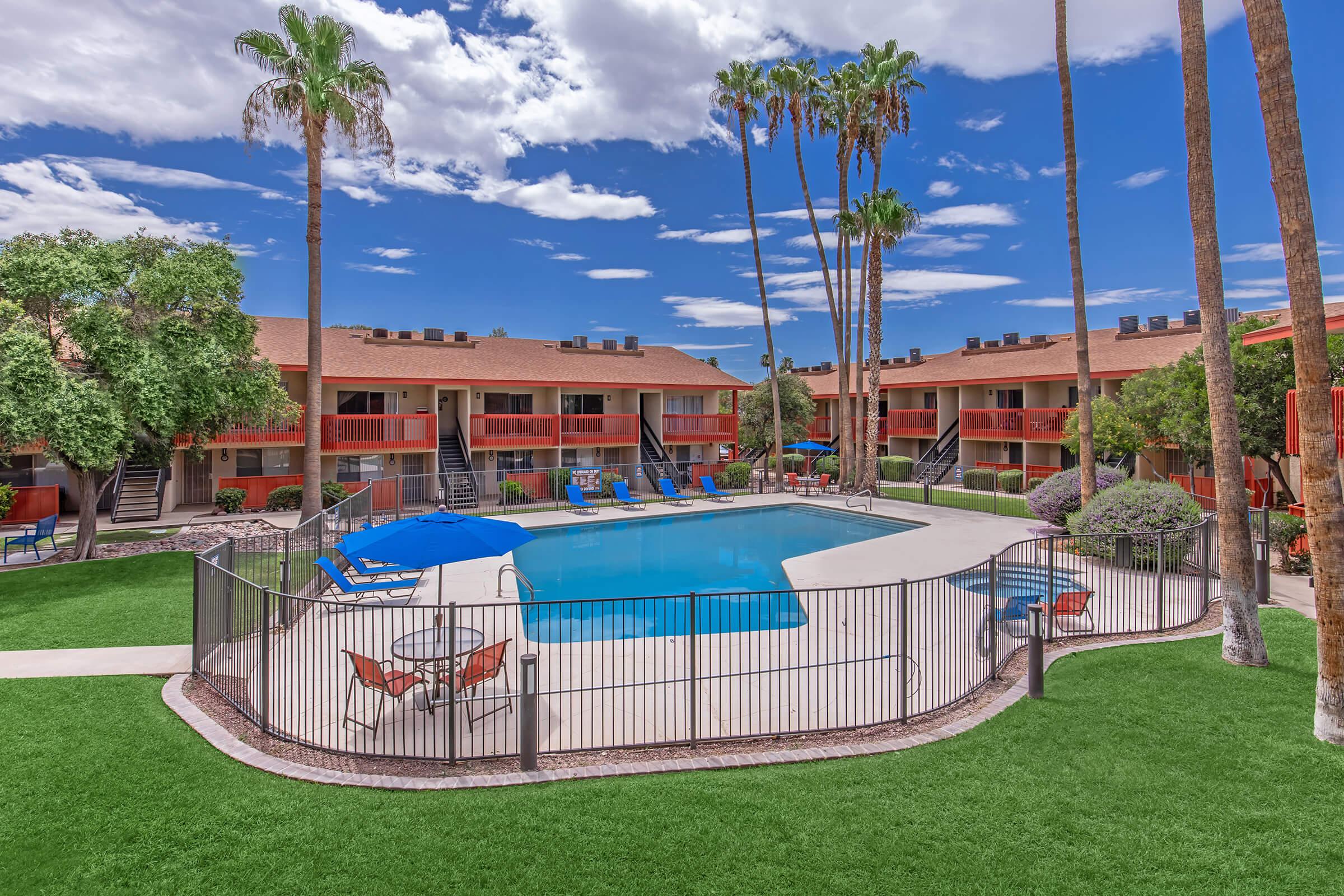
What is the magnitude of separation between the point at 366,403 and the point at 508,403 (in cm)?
581

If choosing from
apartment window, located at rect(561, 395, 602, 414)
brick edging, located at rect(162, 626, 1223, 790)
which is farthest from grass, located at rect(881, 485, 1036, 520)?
brick edging, located at rect(162, 626, 1223, 790)

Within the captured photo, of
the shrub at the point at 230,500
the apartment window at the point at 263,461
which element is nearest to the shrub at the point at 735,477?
the apartment window at the point at 263,461

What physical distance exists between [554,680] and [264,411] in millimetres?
13626

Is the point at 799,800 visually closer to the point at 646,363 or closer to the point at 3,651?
the point at 3,651

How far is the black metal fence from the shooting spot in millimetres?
6996

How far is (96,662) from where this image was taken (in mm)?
8844

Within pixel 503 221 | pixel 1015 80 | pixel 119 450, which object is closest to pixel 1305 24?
pixel 1015 80

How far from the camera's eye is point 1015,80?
33594 mm

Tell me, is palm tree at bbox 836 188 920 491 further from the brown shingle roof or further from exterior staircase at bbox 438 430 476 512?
exterior staircase at bbox 438 430 476 512

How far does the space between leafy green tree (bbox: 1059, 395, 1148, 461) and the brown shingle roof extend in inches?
623

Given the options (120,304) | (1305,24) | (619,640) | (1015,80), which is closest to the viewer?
(619,640)

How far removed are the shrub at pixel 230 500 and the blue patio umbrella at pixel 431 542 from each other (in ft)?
55.7

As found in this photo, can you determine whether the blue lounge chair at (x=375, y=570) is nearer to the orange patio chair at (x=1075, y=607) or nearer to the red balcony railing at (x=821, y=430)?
the orange patio chair at (x=1075, y=607)

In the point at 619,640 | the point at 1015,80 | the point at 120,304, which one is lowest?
the point at 619,640
